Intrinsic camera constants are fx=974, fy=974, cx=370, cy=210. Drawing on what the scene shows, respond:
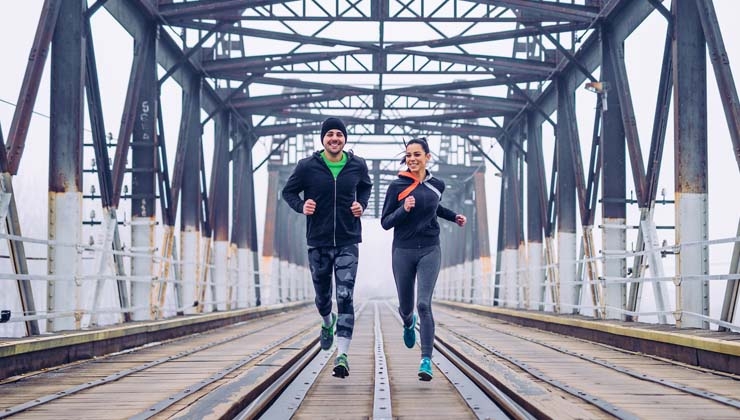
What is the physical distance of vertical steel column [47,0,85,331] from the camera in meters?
11.5

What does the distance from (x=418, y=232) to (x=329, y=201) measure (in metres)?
0.68

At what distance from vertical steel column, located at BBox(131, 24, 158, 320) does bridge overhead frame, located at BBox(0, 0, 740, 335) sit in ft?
0.11

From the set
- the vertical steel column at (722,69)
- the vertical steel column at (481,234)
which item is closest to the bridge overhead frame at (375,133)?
the vertical steel column at (722,69)

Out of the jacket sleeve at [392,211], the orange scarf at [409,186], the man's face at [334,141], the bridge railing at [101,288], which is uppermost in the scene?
the man's face at [334,141]

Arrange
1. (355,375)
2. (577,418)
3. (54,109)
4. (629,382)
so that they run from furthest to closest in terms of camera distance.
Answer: (54,109) → (355,375) → (629,382) → (577,418)

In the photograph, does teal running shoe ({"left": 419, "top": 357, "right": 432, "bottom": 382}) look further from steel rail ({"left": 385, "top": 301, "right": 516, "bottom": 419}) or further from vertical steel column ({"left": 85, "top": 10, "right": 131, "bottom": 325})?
vertical steel column ({"left": 85, "top": 10, "right": 131, "bottom": 325})

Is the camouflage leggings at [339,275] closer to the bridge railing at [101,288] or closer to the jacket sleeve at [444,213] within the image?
the jacket sleeve at [444,213]

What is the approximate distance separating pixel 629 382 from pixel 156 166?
11234mm

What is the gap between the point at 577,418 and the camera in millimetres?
4715

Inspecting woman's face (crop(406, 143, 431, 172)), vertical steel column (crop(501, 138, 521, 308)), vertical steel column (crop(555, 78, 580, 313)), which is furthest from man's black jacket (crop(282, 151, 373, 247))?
vertical steel column (crop(501, 138, 521, 308))

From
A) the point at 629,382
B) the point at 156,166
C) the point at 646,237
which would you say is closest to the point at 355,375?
the point at 629,382

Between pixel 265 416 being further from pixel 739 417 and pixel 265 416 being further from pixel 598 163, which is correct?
pixel 598 163

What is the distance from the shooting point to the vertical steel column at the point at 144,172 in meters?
15.9

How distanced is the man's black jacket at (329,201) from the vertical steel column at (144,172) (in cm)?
917
